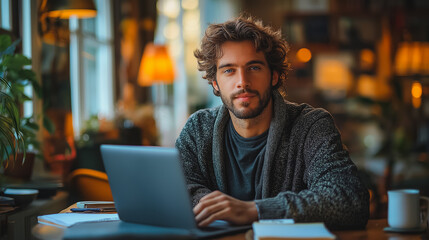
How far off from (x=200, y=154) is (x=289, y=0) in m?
7.37

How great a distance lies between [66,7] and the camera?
350 cm

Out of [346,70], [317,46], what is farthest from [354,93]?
[317,46]

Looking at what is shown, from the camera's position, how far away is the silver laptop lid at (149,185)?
1.33m

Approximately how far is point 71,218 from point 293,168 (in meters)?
0.80

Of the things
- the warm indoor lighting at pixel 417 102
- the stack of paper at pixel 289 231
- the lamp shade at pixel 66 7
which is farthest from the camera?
the warm indoor lighting at pixel 417 102

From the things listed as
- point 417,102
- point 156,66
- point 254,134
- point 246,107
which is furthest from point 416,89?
point 246,107

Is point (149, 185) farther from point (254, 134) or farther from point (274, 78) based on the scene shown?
point (274, 78)

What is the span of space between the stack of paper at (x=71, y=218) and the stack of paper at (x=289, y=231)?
0.50 metres

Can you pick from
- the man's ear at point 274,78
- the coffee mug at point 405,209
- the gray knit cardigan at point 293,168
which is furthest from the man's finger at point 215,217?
the man's ear at point 274,78

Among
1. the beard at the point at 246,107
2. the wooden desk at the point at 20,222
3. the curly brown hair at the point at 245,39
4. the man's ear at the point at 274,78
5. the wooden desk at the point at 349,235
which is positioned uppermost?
the curly brown hair at the point at 245,39

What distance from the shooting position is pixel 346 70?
7.85 meters

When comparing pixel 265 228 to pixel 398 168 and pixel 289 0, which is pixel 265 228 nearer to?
pixel 398 168

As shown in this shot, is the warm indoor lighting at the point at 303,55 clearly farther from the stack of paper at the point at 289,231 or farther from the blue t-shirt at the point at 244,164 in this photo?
the stack of paper at the point at 289,231

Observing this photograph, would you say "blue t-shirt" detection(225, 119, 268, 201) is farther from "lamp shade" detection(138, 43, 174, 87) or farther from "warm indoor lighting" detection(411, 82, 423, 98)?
"lamp shade" detection(138, 43, 174, 87)
